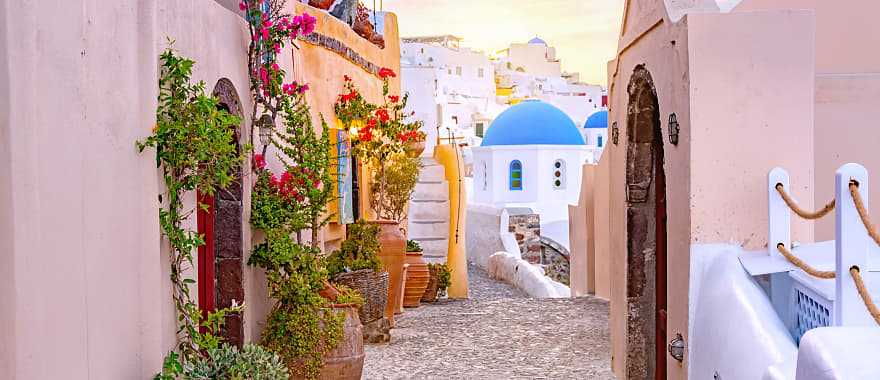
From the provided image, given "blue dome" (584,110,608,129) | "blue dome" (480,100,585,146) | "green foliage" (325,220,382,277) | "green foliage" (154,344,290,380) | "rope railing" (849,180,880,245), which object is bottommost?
"green foliage" (154,344,290,380)

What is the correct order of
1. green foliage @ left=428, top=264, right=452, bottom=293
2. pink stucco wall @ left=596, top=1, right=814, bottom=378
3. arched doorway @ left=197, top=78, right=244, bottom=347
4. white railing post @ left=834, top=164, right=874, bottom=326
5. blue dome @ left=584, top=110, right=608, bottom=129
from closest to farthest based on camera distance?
white railing post @ left=834, top=164, right=874, bottom=326 → pink stucco wall @ left=596, top=1, right=814, bottom=378 → arched doorway @ left=197, top=78, right=244, bottom=347 → green foliage @ left=428, top=264, right=452, bottom=293 → blue dome @ left=584, top=110, right=608, bottom=129

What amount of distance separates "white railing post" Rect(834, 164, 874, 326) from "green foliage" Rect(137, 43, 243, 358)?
2.67 m

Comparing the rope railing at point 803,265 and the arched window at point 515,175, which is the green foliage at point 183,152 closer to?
the rope railing at point 803,265

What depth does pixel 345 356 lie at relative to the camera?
629cm

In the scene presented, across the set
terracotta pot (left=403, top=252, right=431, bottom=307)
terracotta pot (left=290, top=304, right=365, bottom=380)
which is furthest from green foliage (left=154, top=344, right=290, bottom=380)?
terracotta pot (left=403, top=252, right=431, bottom=307)

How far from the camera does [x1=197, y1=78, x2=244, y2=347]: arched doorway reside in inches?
231

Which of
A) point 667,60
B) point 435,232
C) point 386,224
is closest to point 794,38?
point 667,60

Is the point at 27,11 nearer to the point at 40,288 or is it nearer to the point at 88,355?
the point at 40,288

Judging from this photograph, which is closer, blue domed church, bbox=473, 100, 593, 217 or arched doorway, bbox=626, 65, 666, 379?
arched doorway, bbox=626, 65, 666, 379

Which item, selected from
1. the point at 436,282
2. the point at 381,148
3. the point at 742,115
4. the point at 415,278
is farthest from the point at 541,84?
the point at 742,115

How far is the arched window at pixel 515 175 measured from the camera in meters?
28.6

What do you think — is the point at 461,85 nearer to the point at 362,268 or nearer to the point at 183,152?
the point at 362,268

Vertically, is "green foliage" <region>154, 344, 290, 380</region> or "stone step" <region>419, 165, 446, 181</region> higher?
"stone step" <region>419, 165, 446, 181</region>

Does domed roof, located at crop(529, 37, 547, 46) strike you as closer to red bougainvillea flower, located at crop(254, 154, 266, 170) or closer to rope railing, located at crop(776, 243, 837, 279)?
red bougainvillea flower, located at crop(254, 154, 266, 170)
